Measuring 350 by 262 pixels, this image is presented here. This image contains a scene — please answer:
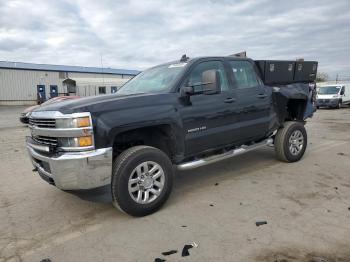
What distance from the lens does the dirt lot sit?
305 centimetres

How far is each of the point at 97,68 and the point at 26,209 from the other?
5296cm

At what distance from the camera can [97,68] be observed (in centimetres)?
5459

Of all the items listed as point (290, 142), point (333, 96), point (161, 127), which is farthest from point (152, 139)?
point (333, 96)

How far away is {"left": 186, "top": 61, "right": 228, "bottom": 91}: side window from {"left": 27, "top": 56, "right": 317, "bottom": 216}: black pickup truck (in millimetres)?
16

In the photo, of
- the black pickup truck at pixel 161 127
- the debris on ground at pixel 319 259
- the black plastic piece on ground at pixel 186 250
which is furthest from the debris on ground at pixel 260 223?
the black pickup truck at pixel 161 127

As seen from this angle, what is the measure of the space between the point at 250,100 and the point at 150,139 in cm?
194

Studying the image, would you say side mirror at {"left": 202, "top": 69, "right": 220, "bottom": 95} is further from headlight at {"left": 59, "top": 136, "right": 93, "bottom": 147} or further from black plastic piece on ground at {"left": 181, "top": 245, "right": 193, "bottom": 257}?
black plastic piece on ground at {"left": 181, "top": 245, "right": 193, "bottom": 257}

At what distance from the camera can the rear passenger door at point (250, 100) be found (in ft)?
16.8

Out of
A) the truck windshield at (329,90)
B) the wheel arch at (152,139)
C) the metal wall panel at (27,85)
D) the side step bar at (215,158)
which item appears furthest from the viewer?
the metal wall panel at (27,85)

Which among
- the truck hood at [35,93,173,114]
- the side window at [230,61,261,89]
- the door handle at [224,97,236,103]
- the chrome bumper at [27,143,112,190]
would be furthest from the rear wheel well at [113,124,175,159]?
the side window at [230,61,261,89]

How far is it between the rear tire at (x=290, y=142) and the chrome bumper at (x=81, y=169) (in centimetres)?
364

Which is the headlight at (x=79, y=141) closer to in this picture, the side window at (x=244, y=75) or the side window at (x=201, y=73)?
the side window at (x=201, y=73)

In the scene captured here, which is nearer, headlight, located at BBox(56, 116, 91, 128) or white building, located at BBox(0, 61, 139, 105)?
headlight, located at BBox(56, 116, 91, 128)

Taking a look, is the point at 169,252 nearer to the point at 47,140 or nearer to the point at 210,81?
the point at 47,140
